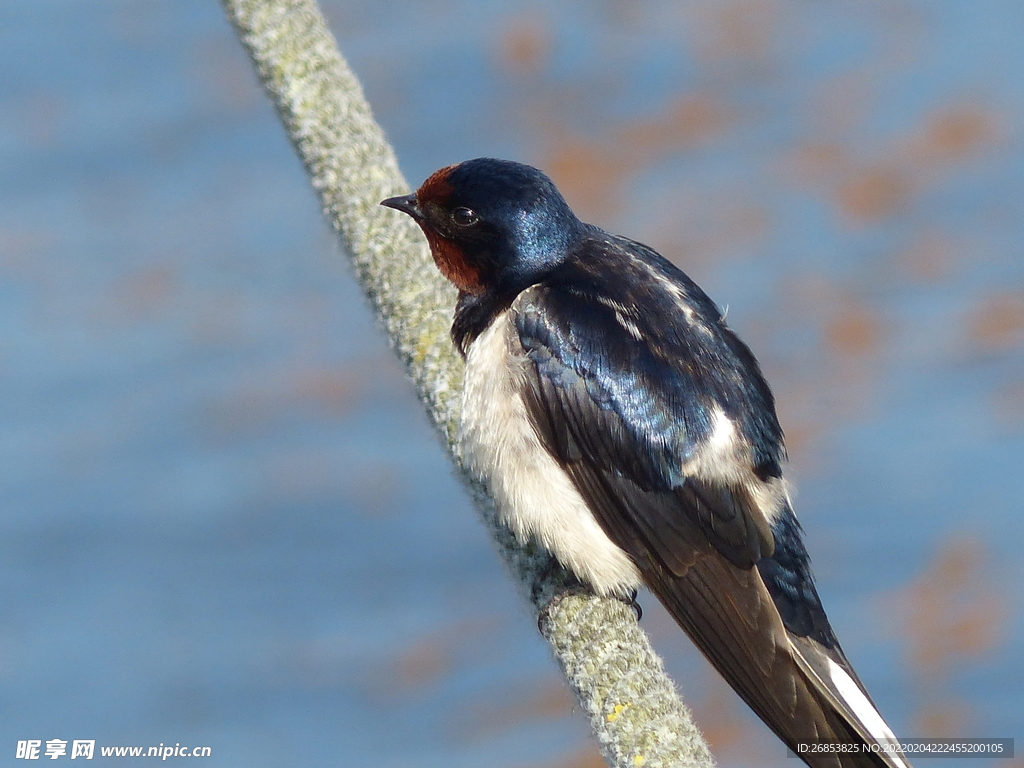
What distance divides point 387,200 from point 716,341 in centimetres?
62

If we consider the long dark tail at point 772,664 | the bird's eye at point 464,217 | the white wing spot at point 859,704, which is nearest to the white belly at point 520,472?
the long dark tail at point 772,664

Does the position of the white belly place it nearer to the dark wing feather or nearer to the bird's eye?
the dark wing feather

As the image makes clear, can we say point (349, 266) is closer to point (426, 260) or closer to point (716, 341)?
point (426, 260)

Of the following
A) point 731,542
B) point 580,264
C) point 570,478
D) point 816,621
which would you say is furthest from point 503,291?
point 816,621

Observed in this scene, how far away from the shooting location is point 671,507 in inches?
94.1

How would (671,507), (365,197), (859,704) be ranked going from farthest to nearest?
(365,197) → (671,507) → (859,704)

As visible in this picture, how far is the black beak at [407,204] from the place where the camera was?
2527 mm

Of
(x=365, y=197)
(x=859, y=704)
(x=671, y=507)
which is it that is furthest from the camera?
(x=365, y=197)

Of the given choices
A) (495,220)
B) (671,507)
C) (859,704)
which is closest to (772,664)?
(859,704)

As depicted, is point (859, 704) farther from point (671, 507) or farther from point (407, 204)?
point (407, 204)

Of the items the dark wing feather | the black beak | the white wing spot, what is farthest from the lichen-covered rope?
the white wing spot

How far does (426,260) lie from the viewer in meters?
2.65

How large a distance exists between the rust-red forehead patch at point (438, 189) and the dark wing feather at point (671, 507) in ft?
0.76

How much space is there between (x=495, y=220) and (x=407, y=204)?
0.52 ft
